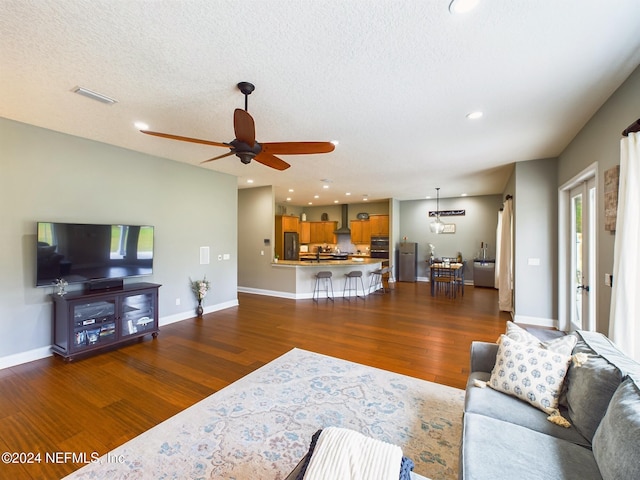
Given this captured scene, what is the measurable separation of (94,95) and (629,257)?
471 centimetres

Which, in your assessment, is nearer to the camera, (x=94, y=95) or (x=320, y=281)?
(x=94, y=95)

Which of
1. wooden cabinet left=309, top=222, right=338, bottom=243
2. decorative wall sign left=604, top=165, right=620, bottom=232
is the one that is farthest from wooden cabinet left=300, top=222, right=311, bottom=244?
decorative wall sign left=604, top=165, right=620, bottom=232

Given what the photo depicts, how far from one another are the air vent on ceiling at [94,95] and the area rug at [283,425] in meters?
3.02

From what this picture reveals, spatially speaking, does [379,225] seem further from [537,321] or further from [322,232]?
[537,321]

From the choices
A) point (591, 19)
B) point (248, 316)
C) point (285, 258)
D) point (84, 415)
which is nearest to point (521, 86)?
point (591, 19)

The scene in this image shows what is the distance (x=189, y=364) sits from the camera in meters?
3.37

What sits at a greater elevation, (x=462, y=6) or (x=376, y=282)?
(x=462, y=6)

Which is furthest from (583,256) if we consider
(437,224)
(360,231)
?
(360,231)

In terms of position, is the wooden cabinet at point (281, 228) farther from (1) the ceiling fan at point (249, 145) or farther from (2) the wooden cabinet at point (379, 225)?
(1) the ceiling fan at point (249, 145)

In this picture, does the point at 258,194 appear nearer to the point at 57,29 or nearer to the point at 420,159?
the point at 420,159

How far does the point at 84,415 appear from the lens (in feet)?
7.89

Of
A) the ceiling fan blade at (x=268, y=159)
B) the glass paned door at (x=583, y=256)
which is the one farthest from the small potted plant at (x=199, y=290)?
the glass paned door at (x=583, y=256)

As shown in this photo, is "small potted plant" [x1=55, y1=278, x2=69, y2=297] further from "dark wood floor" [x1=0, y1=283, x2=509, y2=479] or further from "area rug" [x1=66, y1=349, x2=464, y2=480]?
"area rug" [x1=66, y1=349, x2=464, y2=480]

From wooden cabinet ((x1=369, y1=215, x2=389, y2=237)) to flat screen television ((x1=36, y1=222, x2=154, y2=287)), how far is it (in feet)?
25.0
